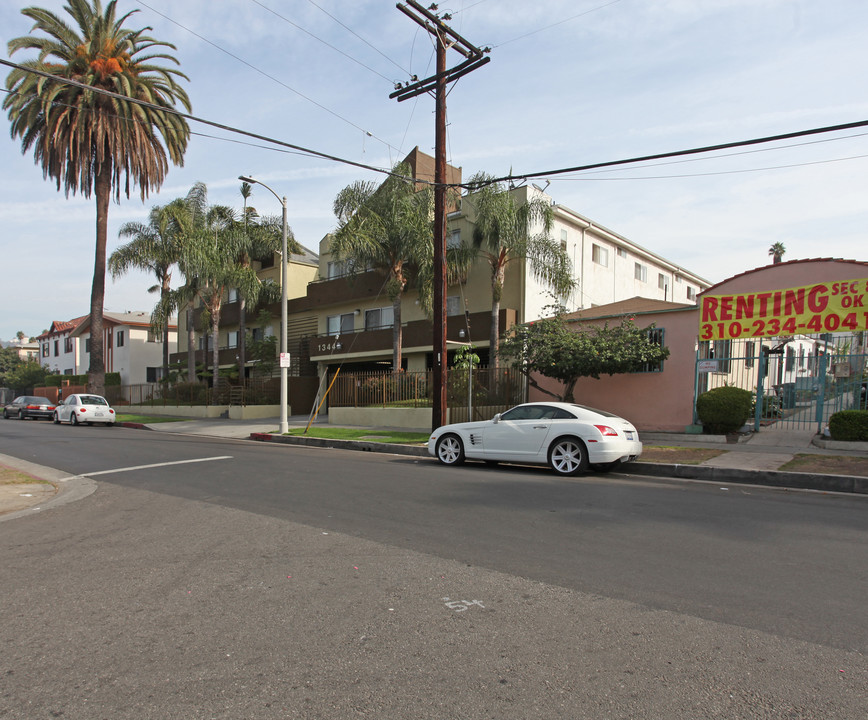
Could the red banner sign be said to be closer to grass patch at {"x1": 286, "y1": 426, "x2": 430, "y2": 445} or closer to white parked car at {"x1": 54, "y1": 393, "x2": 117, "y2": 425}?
grass patch at {"x1": 286, "y1": 426, "x2": 430, "y2": 445}

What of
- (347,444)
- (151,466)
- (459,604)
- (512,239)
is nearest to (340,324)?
(512,239)

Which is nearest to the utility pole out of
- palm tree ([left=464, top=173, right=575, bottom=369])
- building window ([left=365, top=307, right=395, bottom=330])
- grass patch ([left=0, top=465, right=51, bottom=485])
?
palm tree ([left=464, top=173, right=575, bottom=369])

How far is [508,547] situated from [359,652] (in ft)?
8.51

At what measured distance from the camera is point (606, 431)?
11.2 meters

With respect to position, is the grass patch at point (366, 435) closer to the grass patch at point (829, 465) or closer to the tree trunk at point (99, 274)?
the grass patch at point (829, 465)

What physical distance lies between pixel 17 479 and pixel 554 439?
9.36 m

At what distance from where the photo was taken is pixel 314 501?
8344 millimetres

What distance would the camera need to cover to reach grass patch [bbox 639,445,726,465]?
12398 mm

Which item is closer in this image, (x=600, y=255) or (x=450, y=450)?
(x=450, y=450)

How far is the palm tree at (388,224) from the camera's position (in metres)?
23.5

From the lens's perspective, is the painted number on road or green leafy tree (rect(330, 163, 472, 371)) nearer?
the painted number on road

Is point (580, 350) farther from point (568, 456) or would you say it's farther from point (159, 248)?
point (159, 248)

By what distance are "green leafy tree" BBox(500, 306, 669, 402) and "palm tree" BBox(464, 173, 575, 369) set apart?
3.78 metres

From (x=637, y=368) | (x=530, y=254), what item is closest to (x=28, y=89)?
(x=530, y=254)
